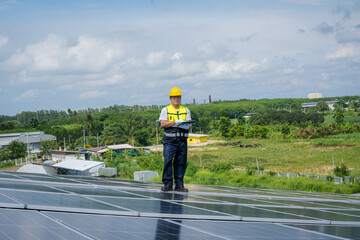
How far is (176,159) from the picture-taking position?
7.72 metres

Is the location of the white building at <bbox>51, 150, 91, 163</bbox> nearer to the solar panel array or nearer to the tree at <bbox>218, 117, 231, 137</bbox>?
the tree at <bbox>218, 117, 231, 137</bbox>

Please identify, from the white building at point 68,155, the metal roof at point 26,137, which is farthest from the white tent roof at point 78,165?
the metal roof at point 26,137

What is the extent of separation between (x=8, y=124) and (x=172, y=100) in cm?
12636

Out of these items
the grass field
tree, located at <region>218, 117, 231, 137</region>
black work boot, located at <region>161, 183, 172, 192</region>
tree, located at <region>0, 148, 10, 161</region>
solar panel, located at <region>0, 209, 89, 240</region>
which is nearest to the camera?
solar panel, located at <region>0, 209, 89, 240</region>

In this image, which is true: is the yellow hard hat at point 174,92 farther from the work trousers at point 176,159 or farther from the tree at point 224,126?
the tree at point 224,126

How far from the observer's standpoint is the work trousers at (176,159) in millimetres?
7484

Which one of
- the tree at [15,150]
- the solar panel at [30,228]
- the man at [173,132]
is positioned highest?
the man at [173,132]

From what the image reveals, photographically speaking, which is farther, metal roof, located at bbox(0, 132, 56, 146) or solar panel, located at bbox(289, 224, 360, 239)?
metal roof, located at bbox(0, 132, 56, 146)

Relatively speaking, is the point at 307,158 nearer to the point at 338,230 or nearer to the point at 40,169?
the point at 40,169

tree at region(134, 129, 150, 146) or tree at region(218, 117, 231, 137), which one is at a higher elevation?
tree at region(218, 117, 231, 137)

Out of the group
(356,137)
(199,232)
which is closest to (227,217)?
(199,232)

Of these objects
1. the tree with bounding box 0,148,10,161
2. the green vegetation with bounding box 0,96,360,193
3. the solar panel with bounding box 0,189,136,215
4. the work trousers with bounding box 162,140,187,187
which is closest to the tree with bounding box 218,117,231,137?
the green vegetation with bounding box 0,96,360,193

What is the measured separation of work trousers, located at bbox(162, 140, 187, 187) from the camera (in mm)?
7484

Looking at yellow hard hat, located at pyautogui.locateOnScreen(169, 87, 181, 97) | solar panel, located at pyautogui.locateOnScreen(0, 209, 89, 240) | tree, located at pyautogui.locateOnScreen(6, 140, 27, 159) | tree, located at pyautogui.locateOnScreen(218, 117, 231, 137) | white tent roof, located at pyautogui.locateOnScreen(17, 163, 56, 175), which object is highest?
tree, located at pyautogui.locateOnScreen(218, 117, 231, 137)
